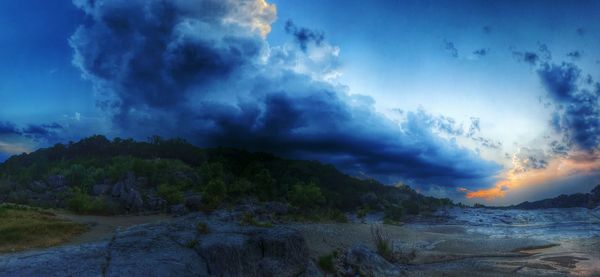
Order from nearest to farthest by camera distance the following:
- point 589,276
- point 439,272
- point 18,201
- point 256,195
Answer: point 589,276 < point 439,272 < point 18,201 < point 256,195

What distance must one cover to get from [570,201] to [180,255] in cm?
7201

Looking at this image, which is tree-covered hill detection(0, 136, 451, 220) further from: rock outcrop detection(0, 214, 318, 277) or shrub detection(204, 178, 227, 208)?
rock outcrop detection(0, 214, 318, 277)

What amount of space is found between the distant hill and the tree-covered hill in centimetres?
1833

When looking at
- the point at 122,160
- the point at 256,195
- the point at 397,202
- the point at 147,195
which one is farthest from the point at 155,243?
the point at 397,202

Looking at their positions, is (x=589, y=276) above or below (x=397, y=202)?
below

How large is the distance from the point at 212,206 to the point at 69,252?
2341 centimetres

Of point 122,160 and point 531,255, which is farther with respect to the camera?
point 122,160

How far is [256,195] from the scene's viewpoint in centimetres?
4234

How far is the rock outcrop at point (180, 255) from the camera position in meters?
7.60

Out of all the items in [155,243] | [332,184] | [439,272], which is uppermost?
[332,184]

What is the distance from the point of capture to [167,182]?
38.1 m

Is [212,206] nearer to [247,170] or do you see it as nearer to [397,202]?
[247,170]

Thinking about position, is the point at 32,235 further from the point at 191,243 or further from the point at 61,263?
the point at 191,243

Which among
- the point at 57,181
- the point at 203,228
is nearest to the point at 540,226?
the point at 203,228
